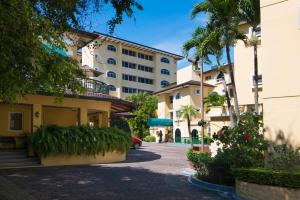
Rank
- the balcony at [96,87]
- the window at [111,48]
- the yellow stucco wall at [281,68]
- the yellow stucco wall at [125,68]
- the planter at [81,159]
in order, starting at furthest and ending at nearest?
the window at [111,48] → the yellow stucco wall at [125,68] → the balcony at [96,87] → the planter at [81,159] → the yellow stucco wall at [281,68]

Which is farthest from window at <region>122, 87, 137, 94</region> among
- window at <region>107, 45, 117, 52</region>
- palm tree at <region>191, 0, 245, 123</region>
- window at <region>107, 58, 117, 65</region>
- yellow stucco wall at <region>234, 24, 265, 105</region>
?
palm tree at <region>191, 0, 245, 123</region>

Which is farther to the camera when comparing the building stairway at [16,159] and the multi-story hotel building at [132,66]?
the multi-story hotel building at [132,66]

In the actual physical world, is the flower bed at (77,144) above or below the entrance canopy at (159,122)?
below


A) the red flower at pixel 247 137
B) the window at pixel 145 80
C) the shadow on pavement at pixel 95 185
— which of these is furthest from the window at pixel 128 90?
the red flower at pixel 247 137

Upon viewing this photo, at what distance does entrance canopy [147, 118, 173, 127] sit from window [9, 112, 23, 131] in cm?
3435

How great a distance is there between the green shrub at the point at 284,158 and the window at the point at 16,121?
16.4 metres

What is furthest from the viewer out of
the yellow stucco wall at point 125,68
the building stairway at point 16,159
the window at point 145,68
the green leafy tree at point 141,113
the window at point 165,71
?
the window at point 165,71

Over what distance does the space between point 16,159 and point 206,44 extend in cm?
1149

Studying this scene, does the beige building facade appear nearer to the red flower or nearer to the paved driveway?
the paved driveway

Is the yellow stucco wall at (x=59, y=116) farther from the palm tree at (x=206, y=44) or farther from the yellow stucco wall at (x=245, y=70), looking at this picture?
the yellow stucco wall at (x=245, y=70)

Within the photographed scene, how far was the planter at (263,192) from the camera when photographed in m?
9.63

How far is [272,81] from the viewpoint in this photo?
11469 millimetres

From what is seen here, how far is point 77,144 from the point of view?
19.7m

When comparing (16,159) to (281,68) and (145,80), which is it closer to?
(281,68)
